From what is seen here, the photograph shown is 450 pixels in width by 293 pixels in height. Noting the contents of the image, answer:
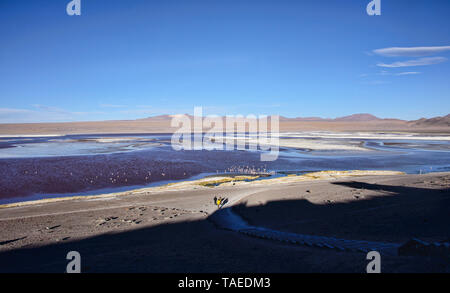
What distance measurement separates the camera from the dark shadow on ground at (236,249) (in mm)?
4848

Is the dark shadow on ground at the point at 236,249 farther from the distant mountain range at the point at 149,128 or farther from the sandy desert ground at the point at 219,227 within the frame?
the distant mountain range at the point at 149,128

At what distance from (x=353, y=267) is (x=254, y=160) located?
18.9 m

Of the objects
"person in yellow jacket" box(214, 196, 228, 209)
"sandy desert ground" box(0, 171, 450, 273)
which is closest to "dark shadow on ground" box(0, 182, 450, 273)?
"sandy desert ground" box(0, 171, 450, 273)

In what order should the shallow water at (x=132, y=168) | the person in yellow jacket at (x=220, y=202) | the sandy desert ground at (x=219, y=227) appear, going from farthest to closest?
the shallow water at (x=132, y=168) → the person in yellow jacket at (x=220, y=202) → the sandy desert ground at (x=219, y=227)

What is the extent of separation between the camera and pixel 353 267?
4.57 m

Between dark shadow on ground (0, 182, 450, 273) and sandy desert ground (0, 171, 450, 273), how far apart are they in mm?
19

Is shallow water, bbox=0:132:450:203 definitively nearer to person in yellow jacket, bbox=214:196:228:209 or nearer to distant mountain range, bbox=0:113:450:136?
person in yellow jacket, bbox=214:196:228:209

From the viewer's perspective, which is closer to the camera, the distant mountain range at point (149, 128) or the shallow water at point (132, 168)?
the shallow water at point (132, 168)

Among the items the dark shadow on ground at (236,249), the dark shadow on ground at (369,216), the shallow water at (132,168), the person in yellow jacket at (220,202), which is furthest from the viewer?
the shallow water at (132,168)

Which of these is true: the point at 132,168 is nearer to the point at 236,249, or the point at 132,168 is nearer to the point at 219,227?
the point at 219,227

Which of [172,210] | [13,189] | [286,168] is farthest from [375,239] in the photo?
[13,189]

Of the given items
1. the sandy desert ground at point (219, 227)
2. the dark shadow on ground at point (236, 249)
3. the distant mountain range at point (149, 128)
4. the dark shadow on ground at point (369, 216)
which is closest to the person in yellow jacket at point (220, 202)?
the sandy desert ground at point (219, 227)

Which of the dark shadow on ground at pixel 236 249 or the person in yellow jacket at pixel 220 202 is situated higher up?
the dark shadow on ground at pixel 236 249

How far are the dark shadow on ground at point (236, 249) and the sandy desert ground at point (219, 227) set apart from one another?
2 centimetres
